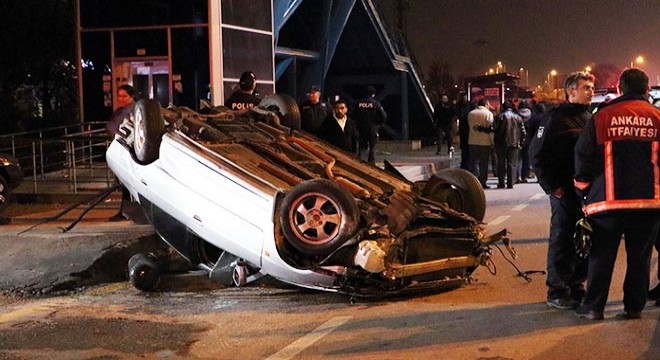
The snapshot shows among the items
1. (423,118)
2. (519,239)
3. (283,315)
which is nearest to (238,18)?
(519,239)

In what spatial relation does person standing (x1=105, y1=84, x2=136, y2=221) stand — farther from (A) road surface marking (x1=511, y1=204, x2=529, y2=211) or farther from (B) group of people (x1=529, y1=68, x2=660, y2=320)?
(A) road surface marking (x1=511, y1=204, x2=529, y2=211)

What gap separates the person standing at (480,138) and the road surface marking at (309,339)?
10228 mm

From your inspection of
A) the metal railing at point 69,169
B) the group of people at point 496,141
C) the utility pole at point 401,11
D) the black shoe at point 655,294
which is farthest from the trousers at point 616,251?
the utility pole at point 401,11

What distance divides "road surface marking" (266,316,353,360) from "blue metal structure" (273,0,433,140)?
57.2ft

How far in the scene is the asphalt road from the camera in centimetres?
541

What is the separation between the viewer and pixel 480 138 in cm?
1606

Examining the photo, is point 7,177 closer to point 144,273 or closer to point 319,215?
point 144,273

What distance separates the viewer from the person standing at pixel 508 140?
630 inches

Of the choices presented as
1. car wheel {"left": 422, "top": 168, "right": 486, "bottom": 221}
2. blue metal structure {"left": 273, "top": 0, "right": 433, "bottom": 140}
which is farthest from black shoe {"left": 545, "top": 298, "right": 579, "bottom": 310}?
blue metal structure {"left": 273, "top": 0, "right": 433, "bottom": 140}

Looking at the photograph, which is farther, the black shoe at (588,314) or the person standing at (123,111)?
the person standing at (123,111)

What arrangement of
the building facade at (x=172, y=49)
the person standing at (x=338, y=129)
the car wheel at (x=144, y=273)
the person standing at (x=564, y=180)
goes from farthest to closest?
the building facade at (x=172, y=49), the person standing at (x=338, y=129), the car wheel at (x=144, y=273), the person standing at (x=564, y=180)

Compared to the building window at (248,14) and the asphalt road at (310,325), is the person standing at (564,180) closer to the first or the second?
the asphalt road at (310,325)

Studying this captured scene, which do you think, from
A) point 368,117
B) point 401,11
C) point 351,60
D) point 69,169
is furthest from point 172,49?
point 401,11

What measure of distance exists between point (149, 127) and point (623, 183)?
152 inches
